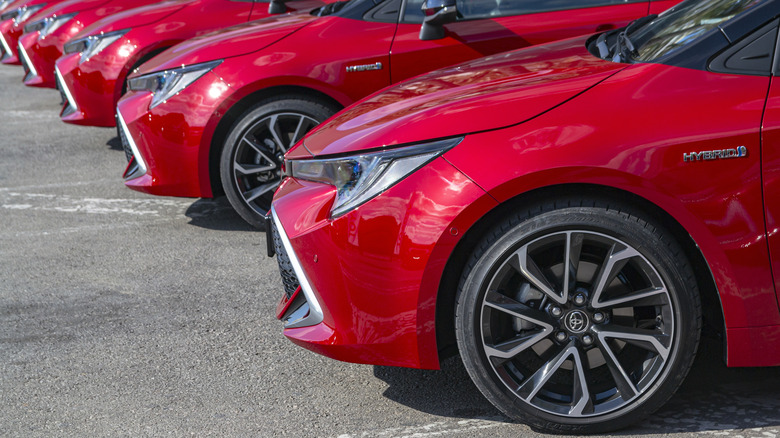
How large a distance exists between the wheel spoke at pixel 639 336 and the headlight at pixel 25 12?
10.5 meters

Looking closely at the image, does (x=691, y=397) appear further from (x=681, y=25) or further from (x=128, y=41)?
(x=128, y=41)

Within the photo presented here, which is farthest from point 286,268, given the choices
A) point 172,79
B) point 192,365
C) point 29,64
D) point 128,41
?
point 29,64

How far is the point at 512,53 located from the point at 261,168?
79.6 inches

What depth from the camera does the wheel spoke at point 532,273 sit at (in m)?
2.90

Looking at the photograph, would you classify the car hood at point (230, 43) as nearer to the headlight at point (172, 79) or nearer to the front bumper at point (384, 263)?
the headlight at point (172, 79)

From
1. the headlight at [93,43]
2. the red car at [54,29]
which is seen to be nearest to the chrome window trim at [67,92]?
the headlight at [93,43]

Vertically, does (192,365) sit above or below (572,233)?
below

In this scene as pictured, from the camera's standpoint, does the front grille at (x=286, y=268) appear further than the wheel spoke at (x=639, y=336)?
Yes

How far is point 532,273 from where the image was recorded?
9.59ft

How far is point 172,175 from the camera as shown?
5348 mm

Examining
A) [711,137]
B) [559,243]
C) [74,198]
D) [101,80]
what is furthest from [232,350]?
[101,80]

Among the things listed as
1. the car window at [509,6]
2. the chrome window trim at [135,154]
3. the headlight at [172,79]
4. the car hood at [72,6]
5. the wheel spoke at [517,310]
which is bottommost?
the wheel spoke at [517,310]

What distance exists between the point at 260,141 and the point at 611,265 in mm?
2960

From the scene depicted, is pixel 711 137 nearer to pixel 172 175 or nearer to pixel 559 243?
pixel 559 243
